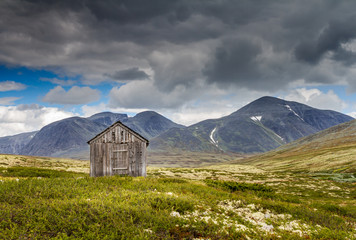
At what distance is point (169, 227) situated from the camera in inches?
374

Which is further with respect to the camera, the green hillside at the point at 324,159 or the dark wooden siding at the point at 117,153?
the green hillside at the point at 324,159

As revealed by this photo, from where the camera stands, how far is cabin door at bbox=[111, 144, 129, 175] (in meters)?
28.5

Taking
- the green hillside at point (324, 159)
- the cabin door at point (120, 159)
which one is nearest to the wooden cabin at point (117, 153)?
the cabin door at point (120, 159)

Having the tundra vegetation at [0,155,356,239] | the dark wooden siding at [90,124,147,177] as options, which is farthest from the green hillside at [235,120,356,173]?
the tundra vegetation at [0,155,356,239]

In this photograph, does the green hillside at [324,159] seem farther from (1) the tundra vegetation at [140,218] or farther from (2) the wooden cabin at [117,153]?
(1) the tundra vegetation at [140,218]

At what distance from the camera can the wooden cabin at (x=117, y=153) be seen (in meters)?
28.5

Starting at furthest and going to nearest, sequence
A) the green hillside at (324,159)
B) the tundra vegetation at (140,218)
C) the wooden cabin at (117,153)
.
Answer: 1. the green hillside at (324,159)
2. the wooden cabin at (117,153)
3. the tundra vegetation at (140,218)

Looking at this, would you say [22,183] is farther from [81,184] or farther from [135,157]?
[135,157]

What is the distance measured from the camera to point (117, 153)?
28.8m

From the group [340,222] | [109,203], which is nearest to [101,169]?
[109,203]

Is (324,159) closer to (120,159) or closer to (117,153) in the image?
(120,159)

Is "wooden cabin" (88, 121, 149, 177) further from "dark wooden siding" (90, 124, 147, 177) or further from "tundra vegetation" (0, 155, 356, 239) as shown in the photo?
"tundra vegetation" (0, 155, 356, 239)

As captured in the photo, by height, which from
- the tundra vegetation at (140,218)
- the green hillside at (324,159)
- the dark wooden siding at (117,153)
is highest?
the dark wooden siding at (117,153)

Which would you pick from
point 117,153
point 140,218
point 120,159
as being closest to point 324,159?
point 120,159
